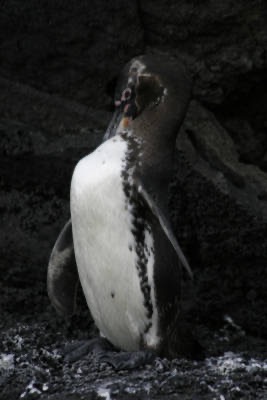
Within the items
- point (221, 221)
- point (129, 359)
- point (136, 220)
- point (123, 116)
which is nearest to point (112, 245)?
point (136, 220)

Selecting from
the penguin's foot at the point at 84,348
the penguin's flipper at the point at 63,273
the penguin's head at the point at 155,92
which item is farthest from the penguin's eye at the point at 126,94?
the penguin's foot at the point at 84,348

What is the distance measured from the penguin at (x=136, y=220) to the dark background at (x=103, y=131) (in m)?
0.59

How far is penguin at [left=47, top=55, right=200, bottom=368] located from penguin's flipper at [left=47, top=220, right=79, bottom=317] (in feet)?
0.65

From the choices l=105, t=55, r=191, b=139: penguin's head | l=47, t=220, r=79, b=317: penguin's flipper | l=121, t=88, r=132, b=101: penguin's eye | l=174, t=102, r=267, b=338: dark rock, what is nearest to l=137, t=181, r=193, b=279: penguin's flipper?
l=105, t=55, r=191, b=139: penguin's head

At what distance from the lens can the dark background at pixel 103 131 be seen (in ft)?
13.8

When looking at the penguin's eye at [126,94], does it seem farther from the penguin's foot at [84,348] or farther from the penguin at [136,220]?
the penguin's foot at [84,348]

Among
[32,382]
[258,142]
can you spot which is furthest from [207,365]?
[258,142]

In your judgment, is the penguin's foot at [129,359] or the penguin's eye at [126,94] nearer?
the penguin's foot at [129,359]

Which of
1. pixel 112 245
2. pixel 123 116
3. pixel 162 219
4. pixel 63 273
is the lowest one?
pixel 63 273

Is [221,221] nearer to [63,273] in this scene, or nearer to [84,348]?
[63,273]

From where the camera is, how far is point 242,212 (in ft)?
13.7

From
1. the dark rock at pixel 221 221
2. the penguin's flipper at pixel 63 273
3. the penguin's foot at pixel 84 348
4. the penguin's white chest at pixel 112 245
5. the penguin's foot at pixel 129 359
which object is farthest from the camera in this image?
the dark rock at pixel 221 221

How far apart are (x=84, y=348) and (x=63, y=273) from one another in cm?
36

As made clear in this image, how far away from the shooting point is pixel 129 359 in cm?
338
